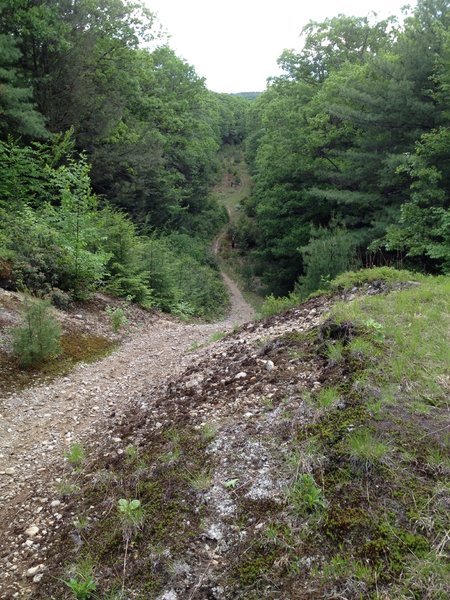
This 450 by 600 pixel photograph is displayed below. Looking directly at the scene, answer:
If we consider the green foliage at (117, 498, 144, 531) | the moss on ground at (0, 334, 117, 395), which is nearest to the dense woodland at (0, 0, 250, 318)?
the moss on ground at (0, 334, 117, 395)

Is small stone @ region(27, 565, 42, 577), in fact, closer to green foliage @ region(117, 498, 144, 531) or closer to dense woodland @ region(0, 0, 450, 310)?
green foliage @ region(117, 498, 144, 531)

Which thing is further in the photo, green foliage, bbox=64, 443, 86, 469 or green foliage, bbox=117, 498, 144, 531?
green foliage, bbox=64, 443, 86, 469

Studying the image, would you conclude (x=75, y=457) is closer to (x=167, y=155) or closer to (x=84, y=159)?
(x=84, y=159)

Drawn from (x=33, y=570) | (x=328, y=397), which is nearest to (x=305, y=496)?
(x=328, y=397)

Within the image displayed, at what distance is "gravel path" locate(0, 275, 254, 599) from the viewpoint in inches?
122

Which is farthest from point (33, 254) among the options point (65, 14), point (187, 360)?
point (65, 14)

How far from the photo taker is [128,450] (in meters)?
3.83

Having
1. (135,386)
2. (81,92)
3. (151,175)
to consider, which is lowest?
(135,386)

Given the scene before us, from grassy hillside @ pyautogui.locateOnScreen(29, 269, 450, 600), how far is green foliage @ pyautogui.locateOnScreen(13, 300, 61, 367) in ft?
6.92

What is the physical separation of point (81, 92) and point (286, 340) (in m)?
14.1

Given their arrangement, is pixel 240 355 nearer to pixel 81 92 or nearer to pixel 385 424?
pixel 385 424

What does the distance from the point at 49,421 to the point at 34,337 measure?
1512 millimetres

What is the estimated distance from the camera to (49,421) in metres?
4.96

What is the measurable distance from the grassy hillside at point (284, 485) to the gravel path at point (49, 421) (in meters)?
0.26
